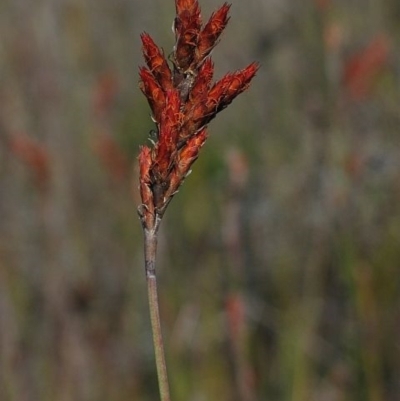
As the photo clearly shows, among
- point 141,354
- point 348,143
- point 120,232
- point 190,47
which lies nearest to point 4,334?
point 141,354

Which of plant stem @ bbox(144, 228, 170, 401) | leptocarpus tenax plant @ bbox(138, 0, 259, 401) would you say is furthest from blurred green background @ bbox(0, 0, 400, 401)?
plant stem @ bbox(144, 228, 170, 401)

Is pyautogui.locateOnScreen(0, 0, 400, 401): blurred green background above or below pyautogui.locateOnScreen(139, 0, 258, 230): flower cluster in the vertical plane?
above

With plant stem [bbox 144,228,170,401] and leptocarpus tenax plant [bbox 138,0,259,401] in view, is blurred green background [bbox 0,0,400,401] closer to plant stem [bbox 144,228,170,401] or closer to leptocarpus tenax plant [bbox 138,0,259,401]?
leptocarpus tenax plant [bbox 138,0,259,401]

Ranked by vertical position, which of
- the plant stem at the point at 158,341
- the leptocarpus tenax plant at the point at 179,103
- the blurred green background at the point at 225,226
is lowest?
the plant stem at the point at 158,341

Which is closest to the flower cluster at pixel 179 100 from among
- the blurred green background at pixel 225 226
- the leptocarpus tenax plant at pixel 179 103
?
the leptocarpus tenax plant at pixel 179 103

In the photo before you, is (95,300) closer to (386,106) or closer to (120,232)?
(120,232)

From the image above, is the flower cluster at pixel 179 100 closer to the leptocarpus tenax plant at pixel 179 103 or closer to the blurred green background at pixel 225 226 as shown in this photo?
the leptocarpus tenax plant at pixel 179 103

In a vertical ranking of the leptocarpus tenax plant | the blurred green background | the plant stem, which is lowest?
the plant stem

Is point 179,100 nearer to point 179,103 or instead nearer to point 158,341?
point 179,103
